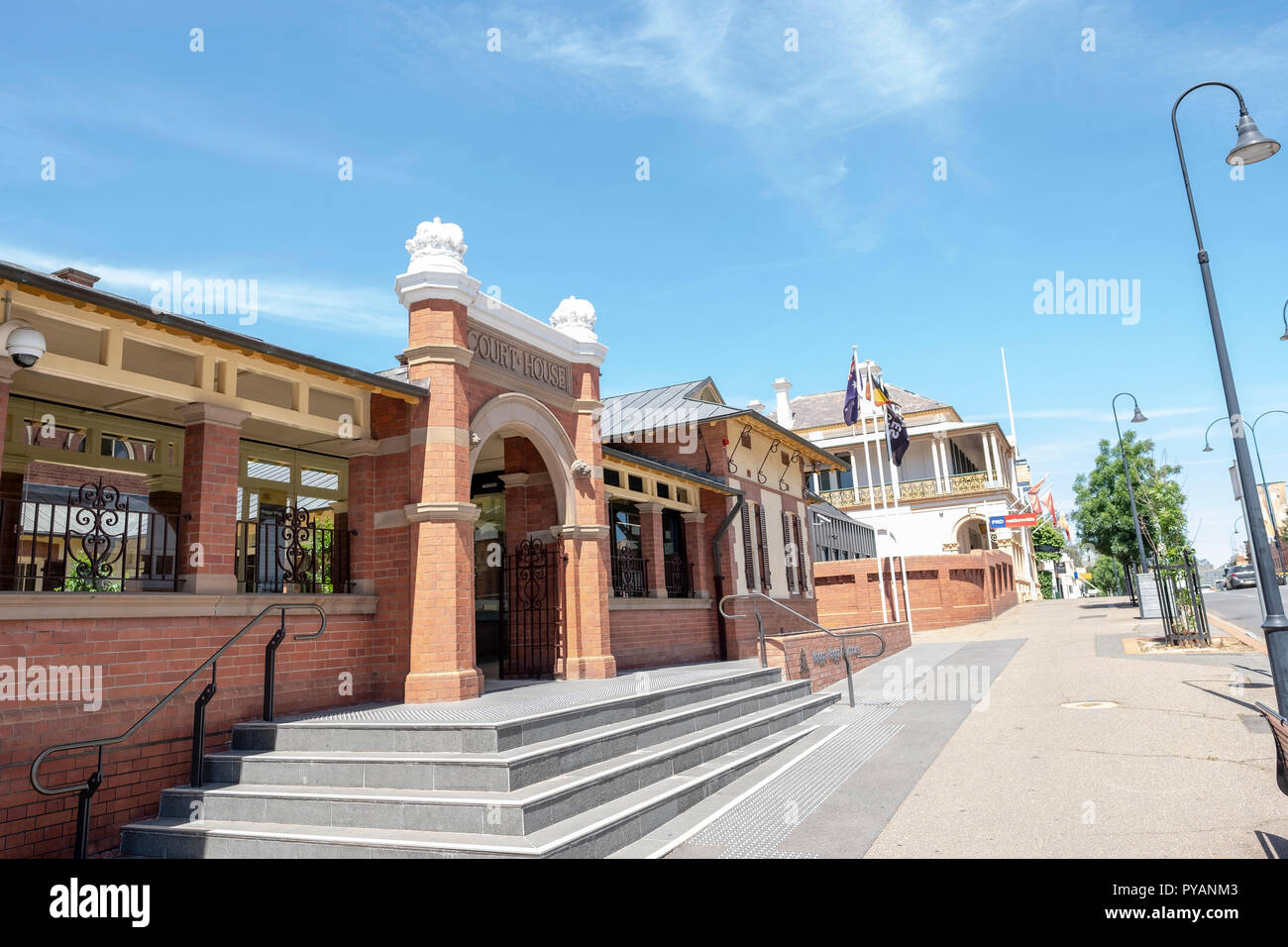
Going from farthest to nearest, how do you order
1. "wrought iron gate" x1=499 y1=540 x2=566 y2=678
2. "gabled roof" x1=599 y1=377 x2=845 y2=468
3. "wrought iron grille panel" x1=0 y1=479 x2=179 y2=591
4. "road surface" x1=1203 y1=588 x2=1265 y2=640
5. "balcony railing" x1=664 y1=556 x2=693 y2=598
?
"road surface" x1=1203 y1=588 x2=1265 y2=640, "gabled roof" x1=599 y1=377 x2=845 y2=468, "balcony railing" x1=664 y1=556 x2=693 y2=598, "wrought iron gate" x1=499 y1=540 x2=566 y2=678, "wrought iron grille panel" x1=0 y1=479 x2=179 y2=591

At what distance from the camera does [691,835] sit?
6262mm

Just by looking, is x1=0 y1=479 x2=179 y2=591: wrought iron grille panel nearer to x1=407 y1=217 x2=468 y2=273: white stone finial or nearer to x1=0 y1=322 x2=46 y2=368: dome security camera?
x1=0 y1=322 x2=46 y2=368: dome security camera

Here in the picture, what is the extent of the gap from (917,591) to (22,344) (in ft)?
102

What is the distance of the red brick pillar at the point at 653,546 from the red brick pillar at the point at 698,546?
1.51 m

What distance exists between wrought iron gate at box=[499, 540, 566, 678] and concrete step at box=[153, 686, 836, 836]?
404cm

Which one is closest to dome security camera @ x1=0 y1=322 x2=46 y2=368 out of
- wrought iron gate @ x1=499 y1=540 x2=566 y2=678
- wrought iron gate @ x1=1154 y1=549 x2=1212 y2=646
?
wrought iron gate @ x1=499 y1=540 x2=566 y2=678

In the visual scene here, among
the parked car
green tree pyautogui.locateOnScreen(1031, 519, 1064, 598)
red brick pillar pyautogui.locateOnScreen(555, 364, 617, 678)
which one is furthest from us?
green tree pyautogui.locateOnScreen(1031, 519, 1064, 598)

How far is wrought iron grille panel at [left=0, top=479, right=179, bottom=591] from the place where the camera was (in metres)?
6.36

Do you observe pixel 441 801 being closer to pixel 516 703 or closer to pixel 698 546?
pixel 516 703

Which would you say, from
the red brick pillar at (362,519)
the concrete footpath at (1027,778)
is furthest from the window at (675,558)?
the red brick pillar at (362,519)

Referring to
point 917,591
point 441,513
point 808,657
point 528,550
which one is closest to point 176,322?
point 441,513

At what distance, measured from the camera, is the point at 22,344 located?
5.86 meters
